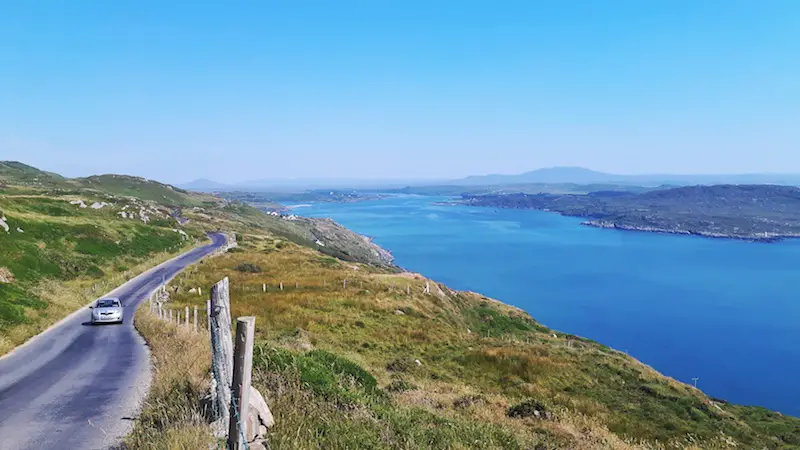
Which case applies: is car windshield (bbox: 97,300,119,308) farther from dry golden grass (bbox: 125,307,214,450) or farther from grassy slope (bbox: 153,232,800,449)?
dry golden grass (bbox: 125,307,214,450)

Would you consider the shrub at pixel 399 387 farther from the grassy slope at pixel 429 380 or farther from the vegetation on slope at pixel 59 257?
the vegetation on slope at pixel 59 257

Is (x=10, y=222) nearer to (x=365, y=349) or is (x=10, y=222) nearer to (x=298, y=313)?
(x=298, y=313)

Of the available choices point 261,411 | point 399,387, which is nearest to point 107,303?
point 399,387

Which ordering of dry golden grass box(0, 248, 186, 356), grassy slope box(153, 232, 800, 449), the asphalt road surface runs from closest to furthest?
grassy slope box(153, 232, 800, 449)
the asphalt road surface
dry golden grass box(0, 248, 186, 356)

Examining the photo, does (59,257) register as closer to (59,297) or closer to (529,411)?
(59,297)

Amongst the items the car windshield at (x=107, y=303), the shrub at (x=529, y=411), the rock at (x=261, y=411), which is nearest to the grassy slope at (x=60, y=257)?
the car windshield at (x=107, y=303)

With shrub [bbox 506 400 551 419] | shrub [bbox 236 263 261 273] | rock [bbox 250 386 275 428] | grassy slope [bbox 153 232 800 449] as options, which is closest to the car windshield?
grassy slope [bbox 153 232 800 449]
